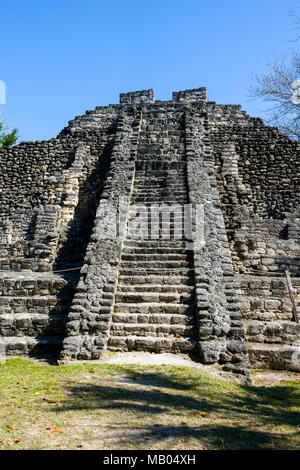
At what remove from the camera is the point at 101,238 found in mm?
7648

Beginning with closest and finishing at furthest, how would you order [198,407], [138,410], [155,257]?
[138,410] → [198,407] → [155,257]

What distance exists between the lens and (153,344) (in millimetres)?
5742

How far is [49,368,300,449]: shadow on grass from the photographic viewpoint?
307 cm

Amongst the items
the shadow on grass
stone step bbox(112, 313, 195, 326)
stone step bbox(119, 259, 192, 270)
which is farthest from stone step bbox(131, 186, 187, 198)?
the shadow on grass

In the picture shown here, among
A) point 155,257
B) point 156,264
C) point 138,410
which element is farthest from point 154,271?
point 138,410

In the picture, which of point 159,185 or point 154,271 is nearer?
point 154,271

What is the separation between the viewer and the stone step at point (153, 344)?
18.7 feet

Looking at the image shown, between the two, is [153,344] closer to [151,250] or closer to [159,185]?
[151,250]

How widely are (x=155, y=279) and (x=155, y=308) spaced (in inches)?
30.2

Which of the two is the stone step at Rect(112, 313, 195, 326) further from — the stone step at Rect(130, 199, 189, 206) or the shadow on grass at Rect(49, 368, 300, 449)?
the stone step at Rect(130, 199, 189, 206)

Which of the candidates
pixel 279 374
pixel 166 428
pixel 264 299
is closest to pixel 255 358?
pixel 279 374

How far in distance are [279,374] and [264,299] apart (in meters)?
1.65

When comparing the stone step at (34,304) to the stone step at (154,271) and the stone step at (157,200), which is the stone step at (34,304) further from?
the stone step at (157,200)
